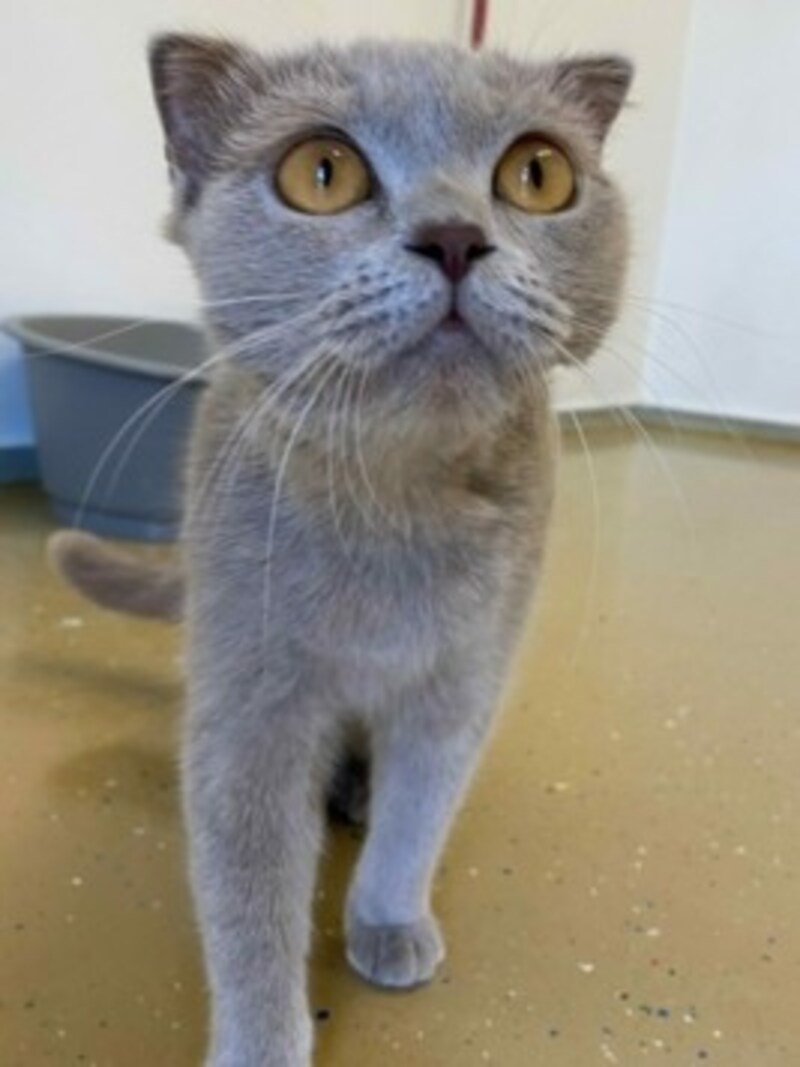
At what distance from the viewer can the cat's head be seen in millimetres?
542

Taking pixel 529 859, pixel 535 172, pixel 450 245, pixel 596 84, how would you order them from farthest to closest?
pixel 529 859, pixel 596 84, pixel 535 172, pixel 450 245

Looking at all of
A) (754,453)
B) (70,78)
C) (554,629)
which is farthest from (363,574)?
(754,453)

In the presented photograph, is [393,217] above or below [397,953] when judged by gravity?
above

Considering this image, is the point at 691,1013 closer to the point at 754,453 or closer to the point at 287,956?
the point at 287,956

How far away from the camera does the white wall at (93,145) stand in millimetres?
1708

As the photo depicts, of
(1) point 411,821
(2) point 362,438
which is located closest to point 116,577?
(1) point 411,821

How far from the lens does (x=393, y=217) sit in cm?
56

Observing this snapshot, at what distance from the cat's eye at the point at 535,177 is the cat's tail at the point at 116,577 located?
586 millimetres

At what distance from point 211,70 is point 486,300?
26cm

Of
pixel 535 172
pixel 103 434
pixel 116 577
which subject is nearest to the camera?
pixel 535 172

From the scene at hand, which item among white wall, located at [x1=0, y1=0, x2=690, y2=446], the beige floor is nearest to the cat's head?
the beige floor

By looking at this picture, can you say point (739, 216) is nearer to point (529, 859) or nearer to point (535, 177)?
point (529, 859)

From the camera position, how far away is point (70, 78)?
174cm

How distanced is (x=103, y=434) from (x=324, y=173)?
1.01 m
